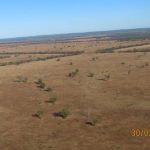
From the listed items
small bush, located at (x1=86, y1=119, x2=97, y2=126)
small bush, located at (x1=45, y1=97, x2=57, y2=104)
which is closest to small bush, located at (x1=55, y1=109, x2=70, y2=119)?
small bush, located at (x1=86, y1=119, x2=97, y2=126)

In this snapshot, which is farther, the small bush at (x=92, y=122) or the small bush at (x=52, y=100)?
the small bush at (x=52, y=100)

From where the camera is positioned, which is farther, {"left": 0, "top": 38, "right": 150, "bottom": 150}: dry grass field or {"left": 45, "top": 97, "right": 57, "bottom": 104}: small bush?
{"left": 45, "top": 97, "right": 57, "bottom": 104}: small bush

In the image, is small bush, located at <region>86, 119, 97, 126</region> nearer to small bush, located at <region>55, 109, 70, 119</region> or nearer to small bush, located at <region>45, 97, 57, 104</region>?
small bush, located at <region>55, 109, 70, 119</region>

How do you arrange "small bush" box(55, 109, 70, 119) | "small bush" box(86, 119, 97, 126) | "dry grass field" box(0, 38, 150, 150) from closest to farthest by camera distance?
"dry grass field" box(0, 38, 150, 150), "small bush" box(86, 119, 97, 126), "small bush" box(55, 109, 70, 119)

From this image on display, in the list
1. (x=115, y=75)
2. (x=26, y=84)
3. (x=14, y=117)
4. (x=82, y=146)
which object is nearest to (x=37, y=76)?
(x=26, y=84)
